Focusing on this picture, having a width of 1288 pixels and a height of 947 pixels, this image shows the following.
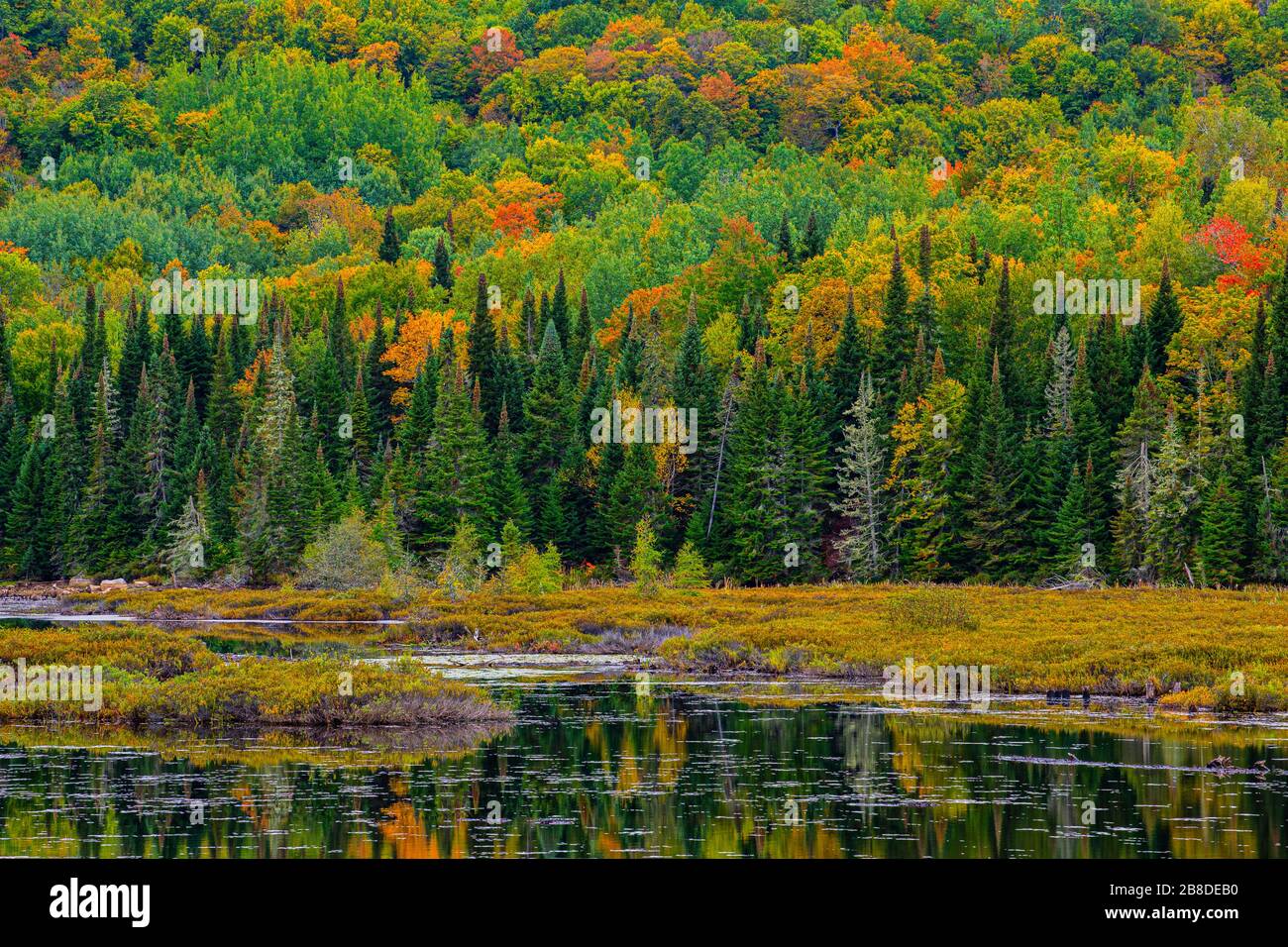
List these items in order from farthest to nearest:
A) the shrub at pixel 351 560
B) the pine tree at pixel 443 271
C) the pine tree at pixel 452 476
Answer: the pine tree at pixel 443 271, the pine tree at pixel 452 476, the shrub at pixel 351 560

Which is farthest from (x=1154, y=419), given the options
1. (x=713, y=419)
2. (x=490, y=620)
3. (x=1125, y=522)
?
(x=490, y=620)

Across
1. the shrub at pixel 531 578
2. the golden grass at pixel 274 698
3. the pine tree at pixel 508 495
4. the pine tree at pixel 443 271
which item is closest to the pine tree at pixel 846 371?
the pine tree at pixel 508 495

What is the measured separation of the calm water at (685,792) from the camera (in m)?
30.5

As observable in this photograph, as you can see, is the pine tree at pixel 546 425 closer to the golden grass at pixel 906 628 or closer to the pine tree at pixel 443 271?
the golden grass at pixel 906 628

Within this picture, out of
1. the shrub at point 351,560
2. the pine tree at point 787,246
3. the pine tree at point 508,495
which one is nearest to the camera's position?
the shrub at point 351,560

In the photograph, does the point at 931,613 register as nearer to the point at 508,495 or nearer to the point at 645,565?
the point at 645,565

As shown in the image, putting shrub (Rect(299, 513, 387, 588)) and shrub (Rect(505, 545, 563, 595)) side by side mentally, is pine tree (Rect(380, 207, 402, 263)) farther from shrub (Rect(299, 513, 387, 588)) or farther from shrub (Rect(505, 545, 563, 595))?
shrub (Rect(505, 545, 563, 595))

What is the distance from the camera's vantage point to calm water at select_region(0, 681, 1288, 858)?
3052 centimetres

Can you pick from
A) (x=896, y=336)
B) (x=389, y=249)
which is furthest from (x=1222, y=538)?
(x=389, y=249)

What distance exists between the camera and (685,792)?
116 ft

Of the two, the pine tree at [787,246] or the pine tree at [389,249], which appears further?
the pine tree at [389,249]

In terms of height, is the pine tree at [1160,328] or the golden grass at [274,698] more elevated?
the pine tree at [1160,328]
